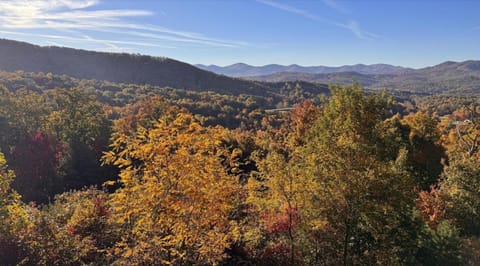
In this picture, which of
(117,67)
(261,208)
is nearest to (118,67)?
(117,67)

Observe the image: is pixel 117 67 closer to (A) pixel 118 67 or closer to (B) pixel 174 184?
(A) pixel 118 67

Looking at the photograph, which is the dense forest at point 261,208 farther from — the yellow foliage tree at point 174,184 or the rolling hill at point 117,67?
the rolling hill at point 117,67

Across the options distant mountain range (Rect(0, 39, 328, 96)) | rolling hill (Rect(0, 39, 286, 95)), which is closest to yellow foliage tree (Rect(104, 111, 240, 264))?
distant mountain range (Rect(0, 39, 328, 96))

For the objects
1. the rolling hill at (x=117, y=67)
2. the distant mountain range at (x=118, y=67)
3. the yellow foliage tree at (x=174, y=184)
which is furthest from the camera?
the distant mountain range at (x=118, y=67)

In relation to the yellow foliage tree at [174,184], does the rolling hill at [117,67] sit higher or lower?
higher

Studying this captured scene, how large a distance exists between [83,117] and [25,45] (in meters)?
106

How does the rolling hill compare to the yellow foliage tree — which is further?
the rolling hill

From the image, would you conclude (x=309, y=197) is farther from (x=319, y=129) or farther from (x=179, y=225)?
(x=319, y=129)

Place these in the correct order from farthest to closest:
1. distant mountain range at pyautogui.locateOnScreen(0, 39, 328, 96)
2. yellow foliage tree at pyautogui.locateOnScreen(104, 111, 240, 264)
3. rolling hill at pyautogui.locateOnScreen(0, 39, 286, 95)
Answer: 1. distant mountain range at pyautogui.locateOnScreen(0, 39, 328, 96)
2. rolling hill at pyautogui.locateOnScreen(0, 39, 286, 95)
3. yellow foliage tree at pyautogui.locateOnScreen(104, 111, 240, 264)

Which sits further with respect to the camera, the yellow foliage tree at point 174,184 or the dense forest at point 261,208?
the dense forest at point 261,208

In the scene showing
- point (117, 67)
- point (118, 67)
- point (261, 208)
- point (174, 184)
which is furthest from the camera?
point (118, 67)

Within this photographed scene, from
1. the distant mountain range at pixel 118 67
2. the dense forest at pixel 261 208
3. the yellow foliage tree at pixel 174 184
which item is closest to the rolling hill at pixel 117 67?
the distant mountain range at pixel 118 67

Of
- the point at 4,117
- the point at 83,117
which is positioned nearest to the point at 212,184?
the point at 4,117

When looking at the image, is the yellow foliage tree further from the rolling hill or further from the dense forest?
the rolling hill
